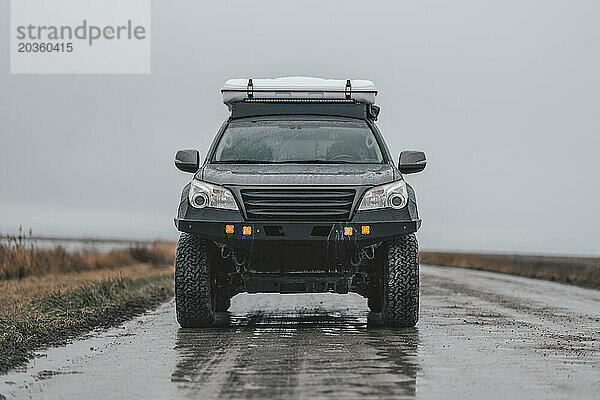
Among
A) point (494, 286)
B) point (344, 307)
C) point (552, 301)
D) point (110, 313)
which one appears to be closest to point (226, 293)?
point (110, 313)

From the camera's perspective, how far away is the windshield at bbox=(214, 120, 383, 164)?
460 inches

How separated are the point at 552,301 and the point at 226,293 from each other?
6094 millimetres

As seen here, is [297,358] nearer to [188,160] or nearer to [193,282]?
[193,282]

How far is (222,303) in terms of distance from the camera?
43.8 ft

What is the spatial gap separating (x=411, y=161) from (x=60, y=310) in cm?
454

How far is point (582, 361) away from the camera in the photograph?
27.4 ft

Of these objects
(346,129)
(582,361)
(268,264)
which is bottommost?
(582,361)

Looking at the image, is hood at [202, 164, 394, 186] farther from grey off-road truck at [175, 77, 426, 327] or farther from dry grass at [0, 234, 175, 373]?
dry grass at [0, 234, 175, 373]

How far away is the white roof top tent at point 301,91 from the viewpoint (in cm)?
1251

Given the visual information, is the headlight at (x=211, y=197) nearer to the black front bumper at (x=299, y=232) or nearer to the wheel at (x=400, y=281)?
the black front bumper at (x=299, y=232)

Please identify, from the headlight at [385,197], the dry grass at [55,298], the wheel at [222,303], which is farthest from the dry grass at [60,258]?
the headlight at [385,197]

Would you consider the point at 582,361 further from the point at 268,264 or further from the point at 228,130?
the point at 228,130

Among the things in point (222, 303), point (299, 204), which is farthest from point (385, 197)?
point (222, 303)

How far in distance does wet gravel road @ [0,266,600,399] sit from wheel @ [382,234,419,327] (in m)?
0.27
